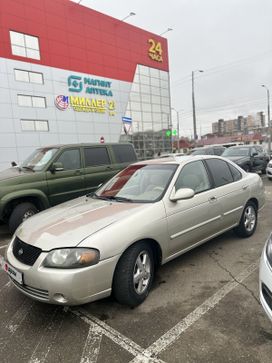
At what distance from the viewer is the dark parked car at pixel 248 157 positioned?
1293 centimetres

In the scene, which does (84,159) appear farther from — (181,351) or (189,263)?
(181,351)

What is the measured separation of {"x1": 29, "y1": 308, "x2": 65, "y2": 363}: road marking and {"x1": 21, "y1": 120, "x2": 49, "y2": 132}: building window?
22.7 metres

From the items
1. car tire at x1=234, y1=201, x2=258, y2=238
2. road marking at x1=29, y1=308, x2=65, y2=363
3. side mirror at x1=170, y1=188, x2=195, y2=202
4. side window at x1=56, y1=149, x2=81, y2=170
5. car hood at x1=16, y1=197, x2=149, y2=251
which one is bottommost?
road marking at x1=29, y1=308, x2=65, y2=363

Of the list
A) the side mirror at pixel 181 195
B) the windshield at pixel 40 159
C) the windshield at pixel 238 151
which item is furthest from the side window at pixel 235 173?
the windshield at pixel 238 151

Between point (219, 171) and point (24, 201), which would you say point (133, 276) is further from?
point (24, 201)

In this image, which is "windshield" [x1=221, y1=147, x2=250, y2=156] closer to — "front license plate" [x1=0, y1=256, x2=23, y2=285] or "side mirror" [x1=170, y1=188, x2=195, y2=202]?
"side mirror" [x1=170, y1=188, x2=195, y2=202]

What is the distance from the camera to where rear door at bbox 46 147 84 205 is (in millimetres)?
6574

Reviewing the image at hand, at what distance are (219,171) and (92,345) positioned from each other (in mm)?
3213

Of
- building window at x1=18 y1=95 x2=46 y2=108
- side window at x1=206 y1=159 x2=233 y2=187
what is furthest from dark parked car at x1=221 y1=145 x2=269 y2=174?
building window at x1=18 y1=95 x2=46 y2=108

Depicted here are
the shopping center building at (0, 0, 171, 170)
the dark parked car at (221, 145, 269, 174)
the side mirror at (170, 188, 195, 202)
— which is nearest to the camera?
the side mirror at (170, 188, 195, 202)

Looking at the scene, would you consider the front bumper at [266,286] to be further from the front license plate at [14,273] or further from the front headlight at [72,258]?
the front license plate at [14,273]

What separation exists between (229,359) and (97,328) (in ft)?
3.96

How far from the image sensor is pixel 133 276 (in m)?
3.05

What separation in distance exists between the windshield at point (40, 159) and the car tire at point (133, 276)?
4135 millimetres
